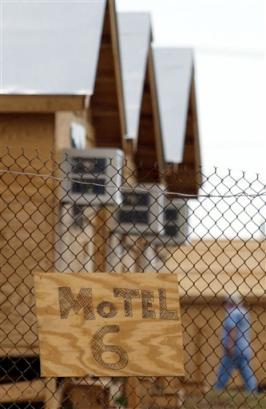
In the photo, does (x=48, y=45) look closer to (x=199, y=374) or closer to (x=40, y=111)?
(x=40, y=111)

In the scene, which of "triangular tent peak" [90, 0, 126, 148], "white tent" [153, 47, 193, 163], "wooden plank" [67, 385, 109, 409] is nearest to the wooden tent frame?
"white tent" [153, 47, 193, 163]

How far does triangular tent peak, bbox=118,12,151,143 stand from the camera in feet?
58.1

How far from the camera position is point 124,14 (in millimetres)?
20859

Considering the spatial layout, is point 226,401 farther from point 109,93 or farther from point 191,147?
point 191,147

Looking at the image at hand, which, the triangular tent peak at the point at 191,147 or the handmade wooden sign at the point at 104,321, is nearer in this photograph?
the handmade wooden sign at the point at 104,321

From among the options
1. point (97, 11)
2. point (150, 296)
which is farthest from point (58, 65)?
point (150, 296)

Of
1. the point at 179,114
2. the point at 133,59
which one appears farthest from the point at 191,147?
the point at 133,59

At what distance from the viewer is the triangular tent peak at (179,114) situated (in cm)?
2117

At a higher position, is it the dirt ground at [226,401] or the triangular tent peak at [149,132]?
the triangular tent peak at [149,132]

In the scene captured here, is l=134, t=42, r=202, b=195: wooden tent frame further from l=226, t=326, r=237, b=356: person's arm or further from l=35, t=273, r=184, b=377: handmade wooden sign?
l=35, t=273, r=184, b=377: handmade wooden sign

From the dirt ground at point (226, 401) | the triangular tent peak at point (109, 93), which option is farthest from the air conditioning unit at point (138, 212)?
the dirt ground at point (226, 401)

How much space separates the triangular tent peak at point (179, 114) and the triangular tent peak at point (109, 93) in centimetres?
274

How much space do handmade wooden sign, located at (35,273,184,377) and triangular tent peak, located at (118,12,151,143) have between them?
7.69m

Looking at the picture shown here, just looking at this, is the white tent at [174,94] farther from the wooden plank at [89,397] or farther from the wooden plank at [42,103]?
the wooden plank at [89,397]
